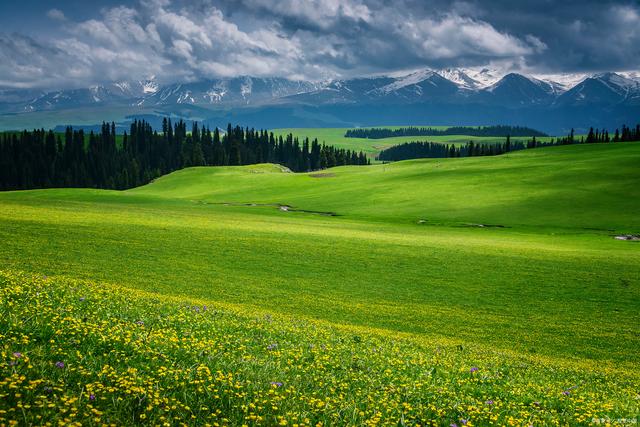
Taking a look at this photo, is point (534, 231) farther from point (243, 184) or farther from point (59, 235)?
point (243, 184)

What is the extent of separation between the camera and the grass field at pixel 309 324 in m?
9.88

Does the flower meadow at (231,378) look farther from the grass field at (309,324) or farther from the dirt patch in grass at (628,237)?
the dirt patch in grass at (628,237)

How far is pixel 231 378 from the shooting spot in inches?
410

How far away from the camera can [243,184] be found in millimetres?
132375

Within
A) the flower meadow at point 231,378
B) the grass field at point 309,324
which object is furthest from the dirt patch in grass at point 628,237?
the flower meadow at point 231,378

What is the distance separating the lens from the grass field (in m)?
9.88

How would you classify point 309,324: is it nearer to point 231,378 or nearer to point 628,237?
point 231,378

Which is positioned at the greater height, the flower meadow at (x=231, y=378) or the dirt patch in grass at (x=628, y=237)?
the flower meadow at (x=231, y=378)

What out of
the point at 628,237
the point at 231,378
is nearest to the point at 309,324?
the point at 231,378

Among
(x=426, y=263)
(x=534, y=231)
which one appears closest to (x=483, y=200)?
(x=534, y=231)

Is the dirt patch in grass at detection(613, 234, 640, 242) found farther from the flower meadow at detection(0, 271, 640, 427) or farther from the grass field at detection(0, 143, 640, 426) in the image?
the flower meadow at detection(0, 271, 640, 427)

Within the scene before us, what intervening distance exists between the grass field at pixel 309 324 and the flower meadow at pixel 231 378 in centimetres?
6

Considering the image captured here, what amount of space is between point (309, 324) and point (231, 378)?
10896mm

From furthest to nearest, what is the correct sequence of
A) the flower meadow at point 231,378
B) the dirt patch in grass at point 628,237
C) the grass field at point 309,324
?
the dirt patch in grass at point 628,237 < the grass field at point 309,324 < the flower meadow at point 231,378
